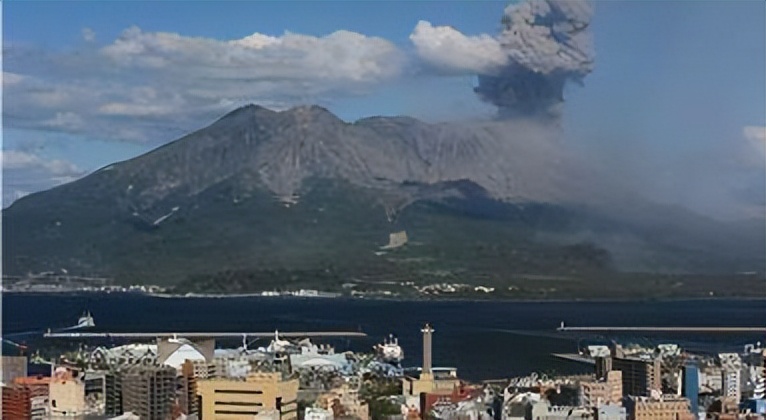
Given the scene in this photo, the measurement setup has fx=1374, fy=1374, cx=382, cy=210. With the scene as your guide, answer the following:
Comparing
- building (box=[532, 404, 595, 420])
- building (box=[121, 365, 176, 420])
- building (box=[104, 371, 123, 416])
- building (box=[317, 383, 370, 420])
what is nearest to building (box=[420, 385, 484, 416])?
building (box=[317, 383, 370, 420])

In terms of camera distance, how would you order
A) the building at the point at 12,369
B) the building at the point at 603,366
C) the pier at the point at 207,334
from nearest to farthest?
the building at the point at 12,369
the building at the point at 603,366
the pier at the point at 207,334

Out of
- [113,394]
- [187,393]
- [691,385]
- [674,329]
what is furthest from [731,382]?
[674,329]

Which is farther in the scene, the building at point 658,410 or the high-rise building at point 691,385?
the high-rise building at point 691,385

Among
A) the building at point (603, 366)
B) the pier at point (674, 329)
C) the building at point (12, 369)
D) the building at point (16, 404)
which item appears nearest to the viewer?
the building at point (16, 404)

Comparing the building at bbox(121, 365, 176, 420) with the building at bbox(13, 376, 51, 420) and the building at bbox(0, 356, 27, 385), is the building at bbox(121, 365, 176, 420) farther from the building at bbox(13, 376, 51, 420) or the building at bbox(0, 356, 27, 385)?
the building at bbox(0, 356, 27, 385)

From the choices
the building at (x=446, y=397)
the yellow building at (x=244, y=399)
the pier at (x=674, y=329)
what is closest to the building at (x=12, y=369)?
the yellow building at (x=244, y=399)

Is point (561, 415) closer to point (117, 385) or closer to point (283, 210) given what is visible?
point (117, 385)

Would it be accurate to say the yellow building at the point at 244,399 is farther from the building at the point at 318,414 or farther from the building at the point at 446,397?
the building at the point at 446,397

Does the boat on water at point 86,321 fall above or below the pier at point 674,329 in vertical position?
above

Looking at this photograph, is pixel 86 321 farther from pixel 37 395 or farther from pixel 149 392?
pixel 37 395
